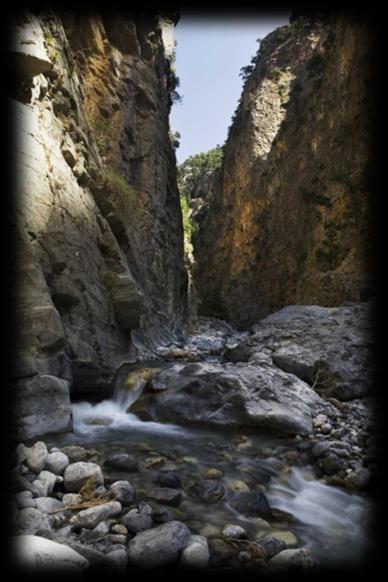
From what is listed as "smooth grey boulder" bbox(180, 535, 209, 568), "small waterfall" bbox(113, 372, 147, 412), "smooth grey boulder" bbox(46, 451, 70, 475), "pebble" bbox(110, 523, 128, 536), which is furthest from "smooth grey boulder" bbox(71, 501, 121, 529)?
"small waterfall" bbox(113, 372, 147, 412)

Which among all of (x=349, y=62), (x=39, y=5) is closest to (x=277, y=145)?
(x=349, y=62)

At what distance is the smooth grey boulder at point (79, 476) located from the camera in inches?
120

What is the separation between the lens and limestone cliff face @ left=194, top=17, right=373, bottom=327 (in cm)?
1769

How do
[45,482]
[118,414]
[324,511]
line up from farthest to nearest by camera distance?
[118,414]
[324,511]
[45,482]

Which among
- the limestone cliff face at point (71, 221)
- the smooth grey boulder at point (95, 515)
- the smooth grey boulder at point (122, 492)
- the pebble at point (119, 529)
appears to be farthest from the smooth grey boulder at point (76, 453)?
the pebble at point (119, 529)

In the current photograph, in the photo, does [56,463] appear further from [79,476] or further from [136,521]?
[136,521]

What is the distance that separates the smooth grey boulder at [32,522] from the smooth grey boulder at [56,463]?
81 centimetres

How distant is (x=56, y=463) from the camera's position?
3.31 metres

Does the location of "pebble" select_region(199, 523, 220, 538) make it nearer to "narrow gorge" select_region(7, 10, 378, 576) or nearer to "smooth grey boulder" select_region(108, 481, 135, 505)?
"narrow gorge" select_region(7, 10, 378, 576)

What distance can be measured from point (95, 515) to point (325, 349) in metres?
6.82

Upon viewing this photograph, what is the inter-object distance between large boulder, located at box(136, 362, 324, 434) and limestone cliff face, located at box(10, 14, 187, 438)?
4.66 ft

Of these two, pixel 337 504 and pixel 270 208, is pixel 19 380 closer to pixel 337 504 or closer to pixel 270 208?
pixel 337 504

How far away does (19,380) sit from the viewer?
4.04 m

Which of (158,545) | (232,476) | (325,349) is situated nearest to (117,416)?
(232,476)
